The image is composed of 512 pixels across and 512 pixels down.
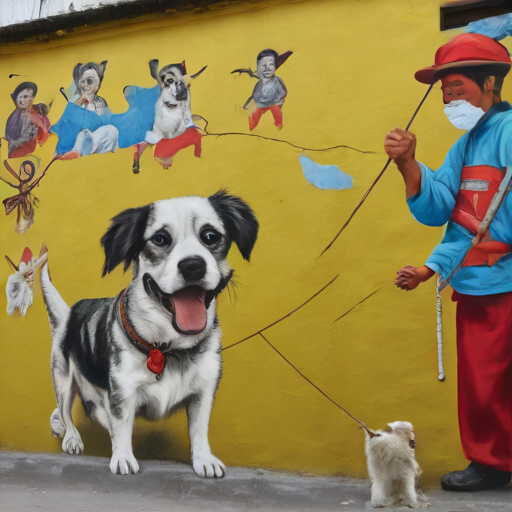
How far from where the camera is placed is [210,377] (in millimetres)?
4844

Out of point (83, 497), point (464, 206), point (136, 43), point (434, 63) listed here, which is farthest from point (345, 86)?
point (83, 497)

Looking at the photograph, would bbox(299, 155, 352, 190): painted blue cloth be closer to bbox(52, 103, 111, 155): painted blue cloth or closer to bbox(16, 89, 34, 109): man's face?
bbox(52, 103, 111, 155): painted blue cloth

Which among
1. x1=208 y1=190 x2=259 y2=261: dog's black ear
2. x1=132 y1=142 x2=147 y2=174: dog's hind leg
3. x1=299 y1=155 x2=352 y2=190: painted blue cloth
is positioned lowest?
x1=208 y1=190 x2=259 y2=261: dog's black ear

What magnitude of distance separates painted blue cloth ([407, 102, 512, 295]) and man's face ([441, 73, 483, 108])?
15 centimetres

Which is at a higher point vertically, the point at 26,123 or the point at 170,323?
the point at 26,123

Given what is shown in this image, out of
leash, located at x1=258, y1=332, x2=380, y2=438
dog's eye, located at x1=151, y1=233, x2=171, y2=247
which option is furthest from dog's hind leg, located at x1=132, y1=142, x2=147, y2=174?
leash, located at x1=258, y1=332, x2=380, y2=438

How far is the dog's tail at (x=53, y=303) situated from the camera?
5395mm

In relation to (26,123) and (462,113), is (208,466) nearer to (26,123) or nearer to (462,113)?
(462,113)

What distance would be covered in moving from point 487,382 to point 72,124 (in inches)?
158

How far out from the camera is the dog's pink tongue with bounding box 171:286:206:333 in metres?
4.77

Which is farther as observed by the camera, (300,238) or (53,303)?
(53,303)

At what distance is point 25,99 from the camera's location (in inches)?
225

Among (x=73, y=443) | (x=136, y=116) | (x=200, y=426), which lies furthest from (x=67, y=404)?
(x=136, y=116)

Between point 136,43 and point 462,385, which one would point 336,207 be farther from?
point 136,43
